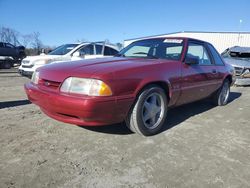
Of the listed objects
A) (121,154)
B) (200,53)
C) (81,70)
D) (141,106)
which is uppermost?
(200,53)

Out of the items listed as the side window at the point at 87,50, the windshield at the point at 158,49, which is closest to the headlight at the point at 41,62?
the side window at the point at 87,50

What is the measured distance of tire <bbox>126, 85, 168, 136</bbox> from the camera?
10.5 ft

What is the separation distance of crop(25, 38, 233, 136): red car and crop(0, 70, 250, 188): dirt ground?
0.34 metres

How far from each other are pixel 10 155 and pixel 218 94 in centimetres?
437

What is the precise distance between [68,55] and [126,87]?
6512mm

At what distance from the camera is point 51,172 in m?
2.41

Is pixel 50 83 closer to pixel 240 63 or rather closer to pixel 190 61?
pixel 190 61

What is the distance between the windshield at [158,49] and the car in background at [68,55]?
A: 12.6 ft

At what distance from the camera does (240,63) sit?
362 inches

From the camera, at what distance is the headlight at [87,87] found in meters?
2.78

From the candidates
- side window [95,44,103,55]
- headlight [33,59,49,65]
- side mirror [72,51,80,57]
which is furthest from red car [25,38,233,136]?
side window [95,44,103,55]

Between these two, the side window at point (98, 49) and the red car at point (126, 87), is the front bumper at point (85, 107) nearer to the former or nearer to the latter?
the red car at point (126, 87)

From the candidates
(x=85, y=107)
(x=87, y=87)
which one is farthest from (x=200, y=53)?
(x=85, y=107)

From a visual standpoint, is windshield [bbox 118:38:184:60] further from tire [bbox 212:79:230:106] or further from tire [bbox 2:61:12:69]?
tire [bbox 2:61:12:69]
